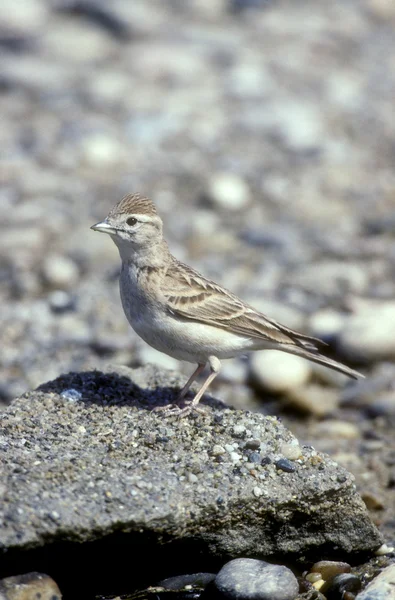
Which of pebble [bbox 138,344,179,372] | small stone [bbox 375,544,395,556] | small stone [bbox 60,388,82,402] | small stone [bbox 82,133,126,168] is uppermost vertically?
small stone [bbox 82,133,126,168]

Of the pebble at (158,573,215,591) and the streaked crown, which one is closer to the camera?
the pebble at (158,573,215,591)

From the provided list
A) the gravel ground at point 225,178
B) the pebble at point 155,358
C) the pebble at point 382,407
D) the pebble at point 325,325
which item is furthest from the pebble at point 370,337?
the pebble at point 155,358

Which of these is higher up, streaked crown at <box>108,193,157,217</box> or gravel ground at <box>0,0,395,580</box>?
gravel ground at <box>0,0,395,580</box>

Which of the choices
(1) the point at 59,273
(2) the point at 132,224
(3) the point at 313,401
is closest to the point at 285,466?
(2) the point at 132,224

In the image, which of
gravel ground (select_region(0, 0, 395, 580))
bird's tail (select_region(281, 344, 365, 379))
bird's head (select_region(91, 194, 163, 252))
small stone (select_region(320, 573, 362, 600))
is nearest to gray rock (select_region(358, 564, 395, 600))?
small stone (select_region(320, 573, 362, 600))

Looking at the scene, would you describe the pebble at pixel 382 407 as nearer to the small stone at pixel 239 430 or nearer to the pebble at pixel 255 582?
the small stone at pixel 239 430

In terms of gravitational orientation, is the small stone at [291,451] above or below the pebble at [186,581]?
above

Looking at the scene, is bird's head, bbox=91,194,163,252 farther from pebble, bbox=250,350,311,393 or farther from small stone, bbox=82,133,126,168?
small stone, bbox=82,133,126,168

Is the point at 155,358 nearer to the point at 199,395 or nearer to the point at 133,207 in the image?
the point at 133,207
